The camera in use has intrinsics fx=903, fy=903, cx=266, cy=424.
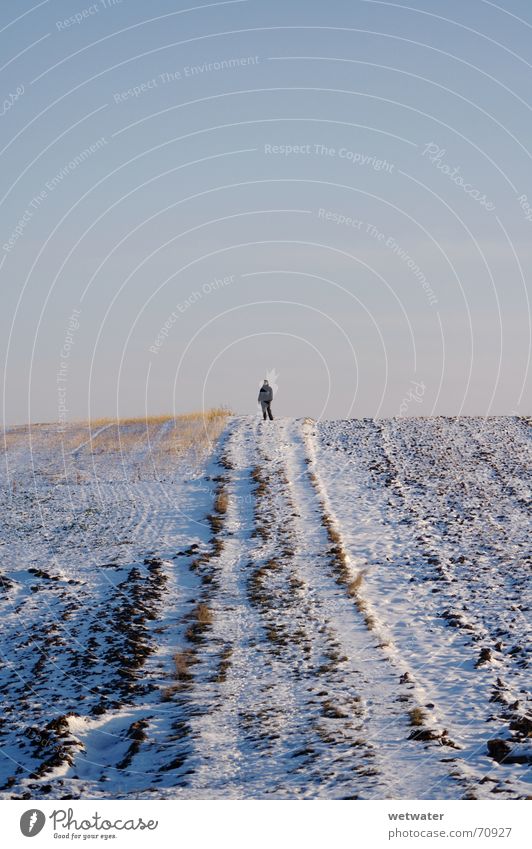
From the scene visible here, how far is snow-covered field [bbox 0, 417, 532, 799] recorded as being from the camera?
462 inches

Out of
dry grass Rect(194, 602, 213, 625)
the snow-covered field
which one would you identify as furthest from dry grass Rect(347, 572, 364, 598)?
dry grass Rect(194, 602, 213, 625)

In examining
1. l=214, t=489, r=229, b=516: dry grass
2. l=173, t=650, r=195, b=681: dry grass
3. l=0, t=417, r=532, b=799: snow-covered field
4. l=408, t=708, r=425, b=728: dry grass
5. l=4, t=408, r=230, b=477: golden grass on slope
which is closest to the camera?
l=0, t=417, r=532, b=799: snow-covered field

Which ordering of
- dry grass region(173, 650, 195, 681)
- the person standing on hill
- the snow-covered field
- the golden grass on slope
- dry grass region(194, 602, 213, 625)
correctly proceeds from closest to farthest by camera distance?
the snow-covered field
dry grass region(173, 650, 195, 681)
dry grass region(194, 602, 213, 625)
the golden grass on slope
the person standing on hill

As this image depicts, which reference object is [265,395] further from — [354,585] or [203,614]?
[203,614]

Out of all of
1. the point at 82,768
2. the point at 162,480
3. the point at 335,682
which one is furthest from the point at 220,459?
the point at 82,768

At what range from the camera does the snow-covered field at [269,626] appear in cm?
1174

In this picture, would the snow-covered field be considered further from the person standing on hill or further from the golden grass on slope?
the person standing on hill

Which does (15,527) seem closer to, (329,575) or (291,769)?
(329,575)

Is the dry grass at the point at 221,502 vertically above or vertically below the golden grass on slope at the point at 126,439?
below

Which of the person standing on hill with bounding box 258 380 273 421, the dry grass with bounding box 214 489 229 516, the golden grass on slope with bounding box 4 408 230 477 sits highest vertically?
the person standing on hill with bounding box 258 380 273 421

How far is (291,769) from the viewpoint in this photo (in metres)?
11.4

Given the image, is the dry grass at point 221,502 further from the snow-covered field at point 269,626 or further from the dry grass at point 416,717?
the dry grass at point 416,717

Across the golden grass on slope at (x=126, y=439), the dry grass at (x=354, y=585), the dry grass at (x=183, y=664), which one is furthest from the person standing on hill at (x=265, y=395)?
the dry grass at (x=183, y=664)
